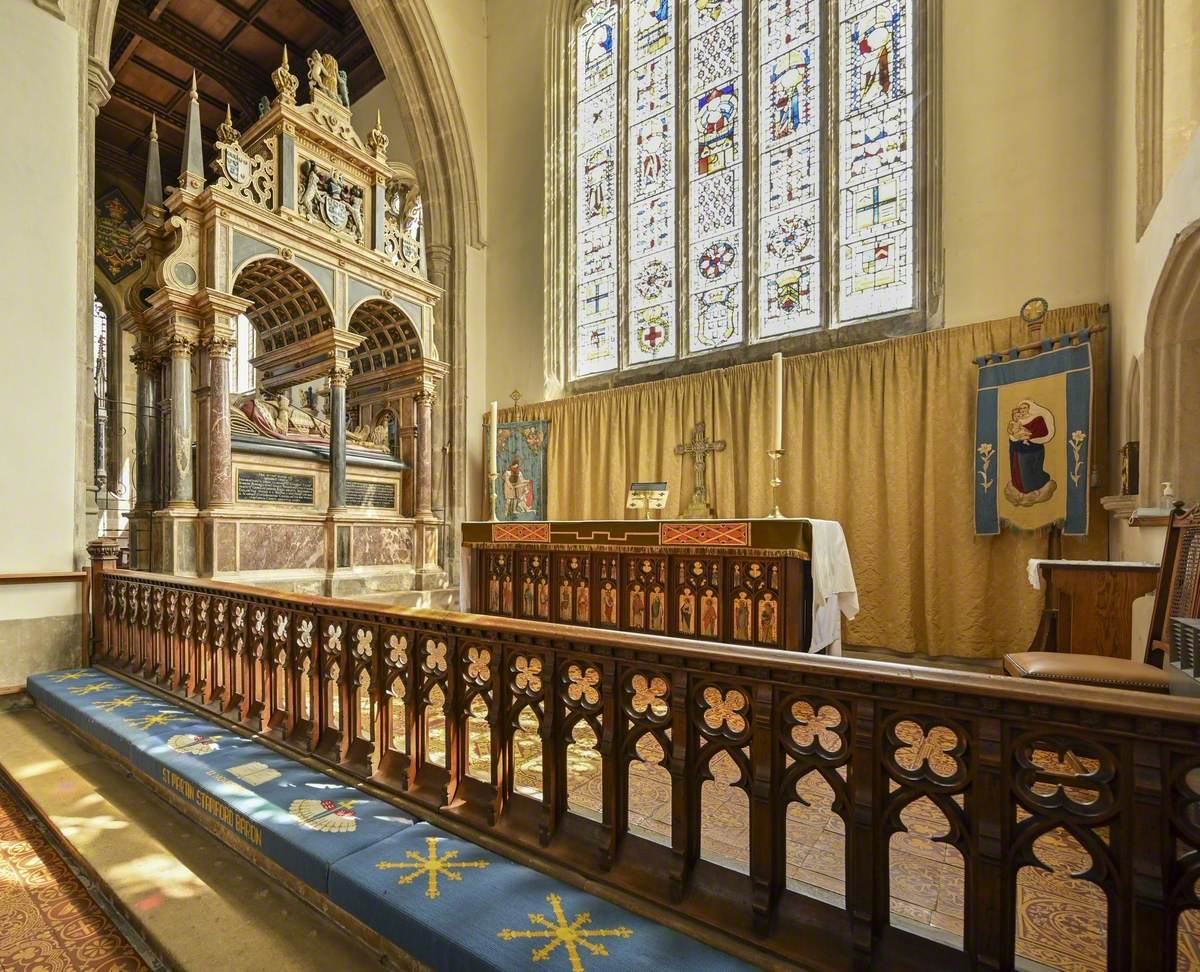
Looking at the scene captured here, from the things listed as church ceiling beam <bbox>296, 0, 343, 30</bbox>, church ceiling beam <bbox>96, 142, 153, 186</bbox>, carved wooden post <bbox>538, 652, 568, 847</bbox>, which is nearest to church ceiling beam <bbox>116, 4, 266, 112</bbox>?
church ceiling beam <bbox>296, 0, 343, 30</bbox>

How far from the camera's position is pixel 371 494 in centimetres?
660

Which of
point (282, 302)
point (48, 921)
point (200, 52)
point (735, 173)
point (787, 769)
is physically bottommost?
point (48, 921)

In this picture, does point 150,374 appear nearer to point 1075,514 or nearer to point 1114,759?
point 1114,759

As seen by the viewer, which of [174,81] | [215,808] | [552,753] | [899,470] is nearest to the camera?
[552,753]

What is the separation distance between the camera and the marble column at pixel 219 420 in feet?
16.3

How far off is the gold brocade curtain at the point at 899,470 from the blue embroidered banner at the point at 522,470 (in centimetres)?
191

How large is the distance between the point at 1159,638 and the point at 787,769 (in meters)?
2.15

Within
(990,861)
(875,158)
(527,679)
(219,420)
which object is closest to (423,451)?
(219,420)

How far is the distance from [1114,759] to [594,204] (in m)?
7.76

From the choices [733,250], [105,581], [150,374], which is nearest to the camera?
[105,581]

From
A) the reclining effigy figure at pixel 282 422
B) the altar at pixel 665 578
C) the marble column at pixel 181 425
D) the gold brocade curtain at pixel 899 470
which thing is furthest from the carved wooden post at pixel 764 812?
the reclining effigy figure at pixel 282 422

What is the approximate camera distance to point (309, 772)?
2.05 meters

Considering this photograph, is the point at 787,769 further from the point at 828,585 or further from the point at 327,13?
the point at 327,13

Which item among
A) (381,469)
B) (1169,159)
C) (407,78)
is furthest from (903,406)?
(407,78)
